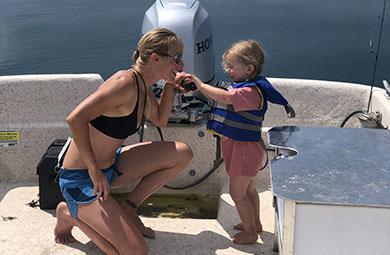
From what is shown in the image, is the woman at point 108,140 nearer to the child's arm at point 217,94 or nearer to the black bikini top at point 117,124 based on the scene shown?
the black bikini top at point 117,124

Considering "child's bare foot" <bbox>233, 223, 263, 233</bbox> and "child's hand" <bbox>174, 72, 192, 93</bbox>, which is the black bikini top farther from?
"child's bare foot" <bbox>233, 223, 263, 233</bbox>

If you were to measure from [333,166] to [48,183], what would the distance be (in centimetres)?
167

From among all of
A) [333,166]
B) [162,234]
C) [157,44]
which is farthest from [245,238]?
[157,44]

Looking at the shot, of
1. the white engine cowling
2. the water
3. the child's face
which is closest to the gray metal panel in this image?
the child's face

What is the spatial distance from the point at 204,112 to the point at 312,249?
1.56 m

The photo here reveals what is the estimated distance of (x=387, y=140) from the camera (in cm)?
237

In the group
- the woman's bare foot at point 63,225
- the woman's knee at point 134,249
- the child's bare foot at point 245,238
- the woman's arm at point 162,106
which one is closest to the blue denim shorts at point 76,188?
the woman's bare foot at point 63,225

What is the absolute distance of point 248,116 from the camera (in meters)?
2.62

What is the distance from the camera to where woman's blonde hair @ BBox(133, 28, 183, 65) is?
2492 mm

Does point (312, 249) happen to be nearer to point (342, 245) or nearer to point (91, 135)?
point (342, 245)

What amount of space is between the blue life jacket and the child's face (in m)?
0.03

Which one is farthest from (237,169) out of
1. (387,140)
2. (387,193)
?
(387,193)

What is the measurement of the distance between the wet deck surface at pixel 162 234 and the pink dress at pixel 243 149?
39 centimetres

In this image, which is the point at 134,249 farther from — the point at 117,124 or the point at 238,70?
the point at 238,70
